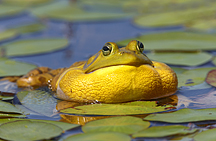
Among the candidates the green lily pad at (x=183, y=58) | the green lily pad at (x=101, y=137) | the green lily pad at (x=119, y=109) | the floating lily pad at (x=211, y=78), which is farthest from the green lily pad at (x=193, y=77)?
the green lily pad at (x=101, y=137)

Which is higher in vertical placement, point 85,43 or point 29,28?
point 29,28

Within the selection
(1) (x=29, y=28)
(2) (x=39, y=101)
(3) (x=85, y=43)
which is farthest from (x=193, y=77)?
(1) (x=29, y=28)

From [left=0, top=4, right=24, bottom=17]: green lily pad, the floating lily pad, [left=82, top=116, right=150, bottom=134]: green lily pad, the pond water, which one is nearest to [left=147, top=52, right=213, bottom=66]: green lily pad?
the pond water

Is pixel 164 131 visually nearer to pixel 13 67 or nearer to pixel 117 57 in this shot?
pixel 117 57

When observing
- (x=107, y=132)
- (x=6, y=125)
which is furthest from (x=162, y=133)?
(x=6, y=125)

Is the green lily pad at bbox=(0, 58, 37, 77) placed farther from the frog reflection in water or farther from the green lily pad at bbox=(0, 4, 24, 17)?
the green lily pad at bbox=(0, 4, 24, 17)
